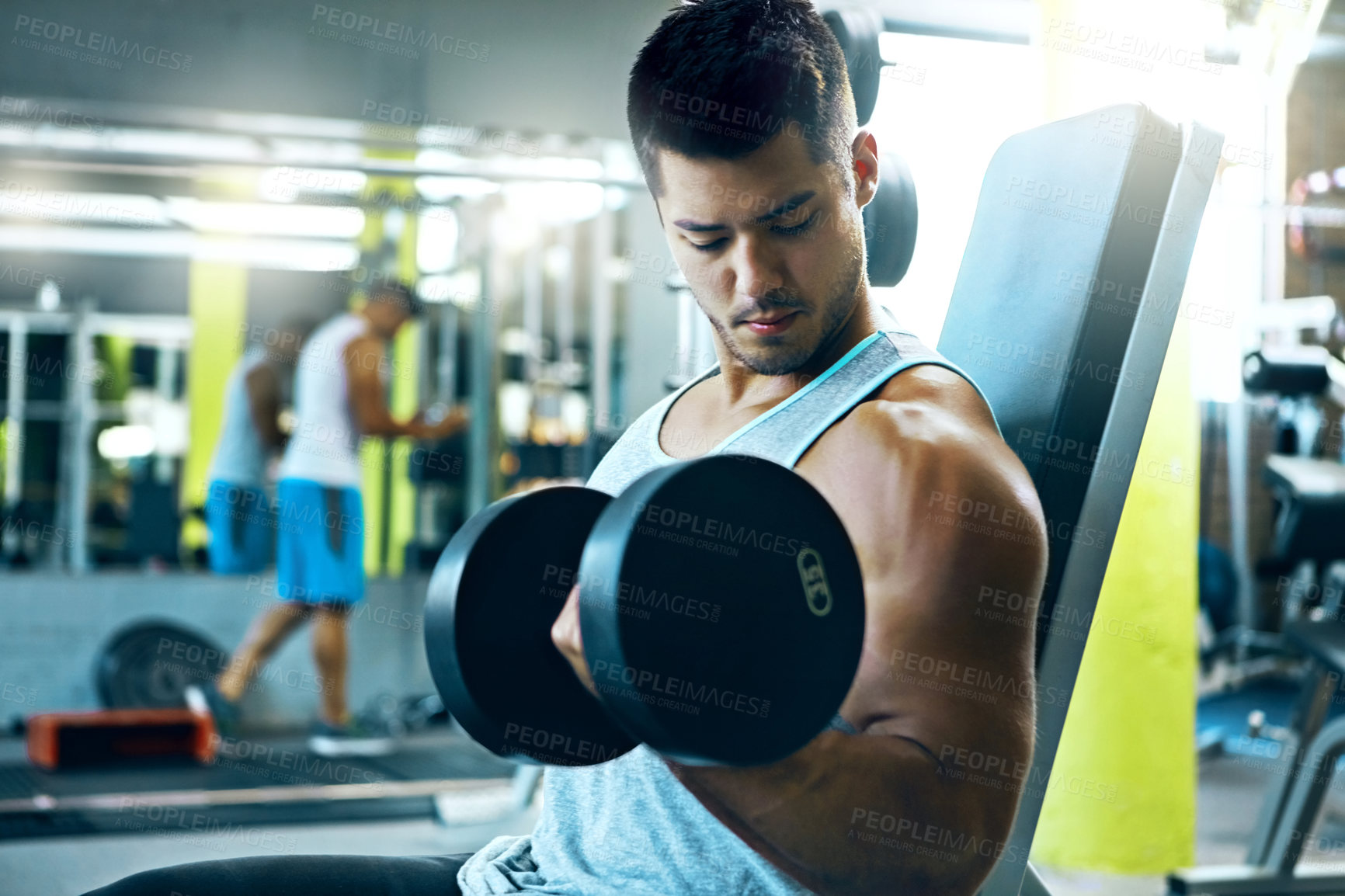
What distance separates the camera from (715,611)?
58cm

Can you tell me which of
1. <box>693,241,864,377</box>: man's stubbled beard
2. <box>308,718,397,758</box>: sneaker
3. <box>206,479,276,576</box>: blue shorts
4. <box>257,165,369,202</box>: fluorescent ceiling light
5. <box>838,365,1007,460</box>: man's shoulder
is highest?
<box>257,165,369,202</box>: fluorescent ceiling light

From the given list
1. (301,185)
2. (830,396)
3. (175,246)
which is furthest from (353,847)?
(175,246)

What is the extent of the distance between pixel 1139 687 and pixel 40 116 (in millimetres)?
3295

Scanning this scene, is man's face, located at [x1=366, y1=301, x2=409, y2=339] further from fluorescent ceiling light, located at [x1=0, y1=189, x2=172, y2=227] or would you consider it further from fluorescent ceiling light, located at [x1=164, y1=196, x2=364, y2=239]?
fluorescent ceiling light, located at [x1=0, y1=189, x2=172, y2=227]

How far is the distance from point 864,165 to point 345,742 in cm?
317

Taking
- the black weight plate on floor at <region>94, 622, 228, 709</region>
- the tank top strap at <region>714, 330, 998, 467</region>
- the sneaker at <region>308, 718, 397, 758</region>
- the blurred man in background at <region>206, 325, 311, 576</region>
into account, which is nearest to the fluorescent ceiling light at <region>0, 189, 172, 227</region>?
the blurred man in background at <region>206, 325, 311, 576</region>

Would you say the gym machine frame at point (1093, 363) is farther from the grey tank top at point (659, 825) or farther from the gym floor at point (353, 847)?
the gym floor at point (353, 847)

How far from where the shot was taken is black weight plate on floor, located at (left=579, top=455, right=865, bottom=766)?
55 centimetres

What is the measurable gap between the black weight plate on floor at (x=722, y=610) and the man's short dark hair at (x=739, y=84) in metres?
0.31

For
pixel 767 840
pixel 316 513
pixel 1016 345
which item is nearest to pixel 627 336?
pixel 316 513

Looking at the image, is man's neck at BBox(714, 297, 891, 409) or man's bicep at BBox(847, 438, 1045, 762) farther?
man's neck at BBox(714, 297, 891, 409)

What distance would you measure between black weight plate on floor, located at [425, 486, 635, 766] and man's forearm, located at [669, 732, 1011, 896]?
0.09 meters

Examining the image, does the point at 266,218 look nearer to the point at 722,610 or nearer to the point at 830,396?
the point at 830,396

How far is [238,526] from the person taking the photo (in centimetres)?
383
